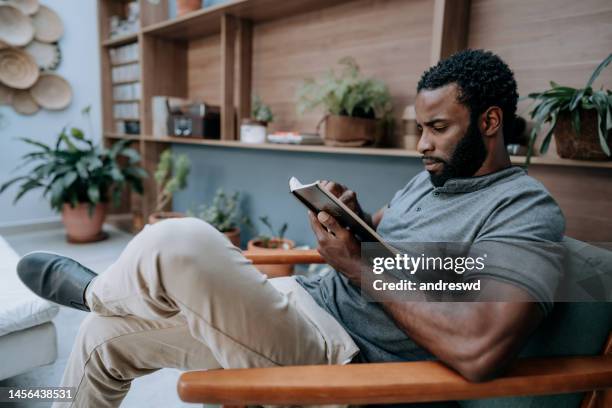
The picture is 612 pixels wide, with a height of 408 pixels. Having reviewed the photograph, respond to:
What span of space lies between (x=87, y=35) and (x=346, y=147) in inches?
121

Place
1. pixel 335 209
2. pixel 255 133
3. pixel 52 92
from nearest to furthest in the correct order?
pixel 335 209 → pixel 255 133 → pixel 52 92

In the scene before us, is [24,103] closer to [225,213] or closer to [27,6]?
[27,6]

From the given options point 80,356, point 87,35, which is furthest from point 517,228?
point 87,35

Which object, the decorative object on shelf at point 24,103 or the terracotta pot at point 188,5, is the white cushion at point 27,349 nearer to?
the terracotta pot at point 188,5

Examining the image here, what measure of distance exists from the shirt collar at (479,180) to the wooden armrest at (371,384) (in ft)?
1.39

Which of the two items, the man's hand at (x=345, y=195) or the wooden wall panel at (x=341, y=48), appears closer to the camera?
the man's hand at (x=345, y=195)

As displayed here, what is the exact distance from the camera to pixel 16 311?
1.30 meters

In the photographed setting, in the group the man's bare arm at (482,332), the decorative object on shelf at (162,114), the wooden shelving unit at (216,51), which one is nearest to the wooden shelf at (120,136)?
the wooden shelving unit at (216,51)

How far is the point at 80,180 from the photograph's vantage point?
304 cm

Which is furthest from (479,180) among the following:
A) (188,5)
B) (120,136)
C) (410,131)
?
(120,136)

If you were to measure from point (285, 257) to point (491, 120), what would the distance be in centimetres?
68

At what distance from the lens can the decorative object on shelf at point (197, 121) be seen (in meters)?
2.52

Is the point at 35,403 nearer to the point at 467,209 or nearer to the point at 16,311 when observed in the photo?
the point at 16,311

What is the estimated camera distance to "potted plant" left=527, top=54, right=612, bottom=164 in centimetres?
105
